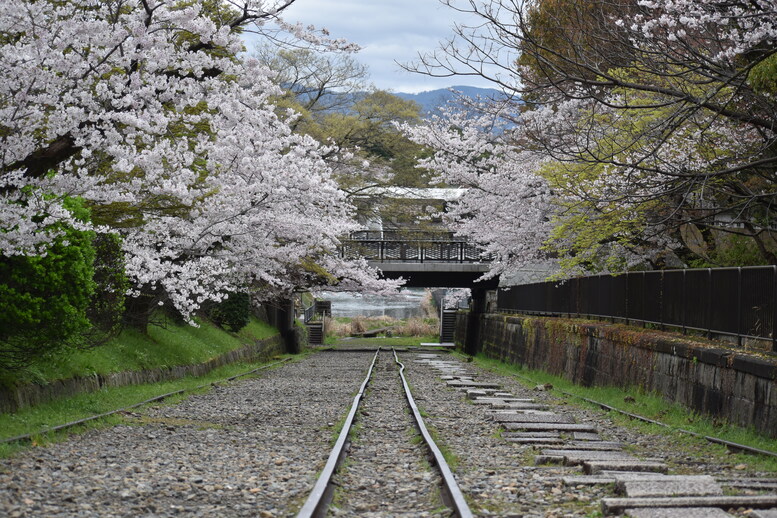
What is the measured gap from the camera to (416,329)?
71.0m

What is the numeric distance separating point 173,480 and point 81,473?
961 mm

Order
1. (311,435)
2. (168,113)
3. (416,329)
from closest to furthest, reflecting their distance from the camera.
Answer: (311,435), (168,113), (416,329)

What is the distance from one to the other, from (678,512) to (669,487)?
0.87m

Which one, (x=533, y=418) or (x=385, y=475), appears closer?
(x=385, y=475)

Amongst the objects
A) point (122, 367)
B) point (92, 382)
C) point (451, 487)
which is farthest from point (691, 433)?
point (122, 367)

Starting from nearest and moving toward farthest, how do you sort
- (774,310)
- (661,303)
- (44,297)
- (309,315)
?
(774,310) < (44,297) < (661,303) < (309,315)

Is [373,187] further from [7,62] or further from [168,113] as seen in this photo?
[7,62]

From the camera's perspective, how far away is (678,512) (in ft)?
20.2

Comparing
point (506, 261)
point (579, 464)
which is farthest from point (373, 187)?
point (579, 464)

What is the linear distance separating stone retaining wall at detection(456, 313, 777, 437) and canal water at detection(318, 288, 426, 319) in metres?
64.6

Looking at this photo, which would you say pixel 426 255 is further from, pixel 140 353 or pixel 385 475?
pixel 385 475

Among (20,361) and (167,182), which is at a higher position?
(167,182)

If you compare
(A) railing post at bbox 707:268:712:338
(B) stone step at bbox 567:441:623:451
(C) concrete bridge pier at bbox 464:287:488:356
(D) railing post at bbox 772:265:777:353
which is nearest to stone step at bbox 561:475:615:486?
(B) stone step at bbox 567:441:623:451

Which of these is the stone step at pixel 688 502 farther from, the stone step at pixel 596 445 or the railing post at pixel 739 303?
the railing post at pixel 739 303
